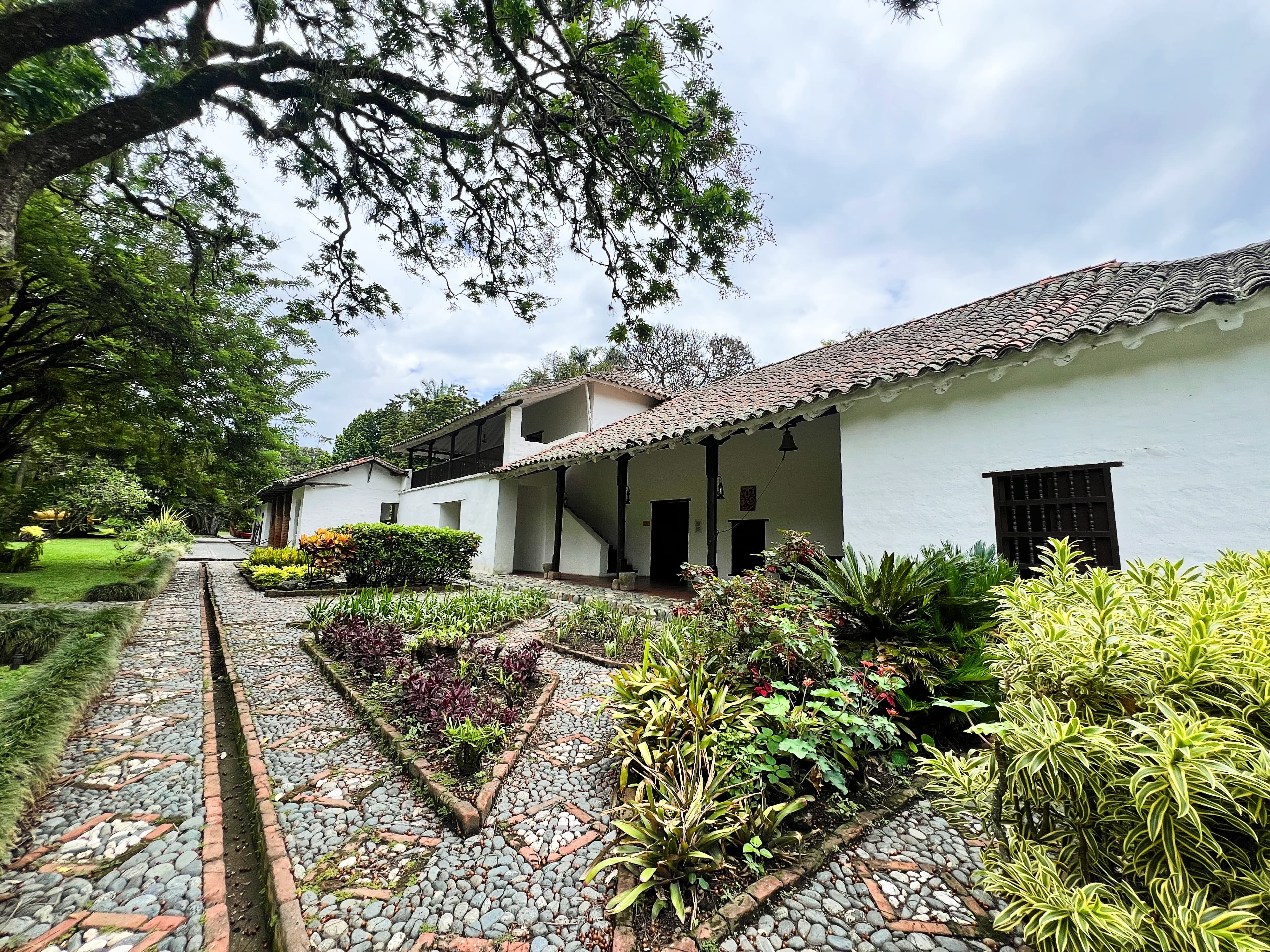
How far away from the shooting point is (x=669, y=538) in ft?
40.8

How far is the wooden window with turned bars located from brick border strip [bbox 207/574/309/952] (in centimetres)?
559

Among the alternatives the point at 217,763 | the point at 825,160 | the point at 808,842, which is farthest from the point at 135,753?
the point at 825,160

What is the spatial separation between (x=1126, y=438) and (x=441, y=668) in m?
6.48

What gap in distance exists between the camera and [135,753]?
3.11 m

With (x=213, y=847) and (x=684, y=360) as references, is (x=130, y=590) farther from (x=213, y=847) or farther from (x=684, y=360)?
(x=684, y=360)

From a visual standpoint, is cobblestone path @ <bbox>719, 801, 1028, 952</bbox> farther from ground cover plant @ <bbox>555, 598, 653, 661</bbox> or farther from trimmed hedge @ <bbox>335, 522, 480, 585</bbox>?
trimmed hedge @ <bbox>335, 522, 480, 585</bbox>

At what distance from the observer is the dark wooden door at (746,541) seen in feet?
34.7

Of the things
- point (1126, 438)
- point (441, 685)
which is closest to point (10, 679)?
point (441, 685)

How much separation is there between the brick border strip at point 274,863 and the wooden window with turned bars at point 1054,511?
5.59 metres

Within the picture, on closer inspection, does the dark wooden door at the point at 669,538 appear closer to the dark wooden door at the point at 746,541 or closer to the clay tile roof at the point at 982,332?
the dark wooden door at the point at 746,541

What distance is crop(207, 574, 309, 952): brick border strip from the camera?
1687 mm

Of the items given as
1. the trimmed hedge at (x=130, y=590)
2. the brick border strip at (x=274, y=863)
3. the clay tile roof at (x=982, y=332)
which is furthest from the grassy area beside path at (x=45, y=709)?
the clay tile roof at (x=982, y=332)

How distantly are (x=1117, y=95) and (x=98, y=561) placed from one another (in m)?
23.0

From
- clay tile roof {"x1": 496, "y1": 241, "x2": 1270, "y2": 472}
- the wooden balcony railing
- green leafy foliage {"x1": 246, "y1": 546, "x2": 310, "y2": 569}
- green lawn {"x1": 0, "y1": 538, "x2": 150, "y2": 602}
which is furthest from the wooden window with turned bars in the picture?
green leafy foliage {"x1": 246, "y1": 546, "x2": 310, "y2": 569}
